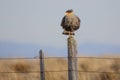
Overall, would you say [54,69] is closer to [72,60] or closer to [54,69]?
[54,69]

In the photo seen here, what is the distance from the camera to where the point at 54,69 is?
22.2m

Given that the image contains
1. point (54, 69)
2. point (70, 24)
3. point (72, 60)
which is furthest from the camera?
point (54, 69)

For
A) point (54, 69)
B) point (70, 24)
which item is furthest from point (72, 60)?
point (54, 69)

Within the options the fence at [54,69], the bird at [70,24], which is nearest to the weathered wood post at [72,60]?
the bird at [70,24]

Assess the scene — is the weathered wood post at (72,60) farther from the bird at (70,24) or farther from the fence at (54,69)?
the fence at (54,69)

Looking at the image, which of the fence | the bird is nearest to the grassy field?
the fence

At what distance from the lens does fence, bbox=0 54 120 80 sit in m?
18.5

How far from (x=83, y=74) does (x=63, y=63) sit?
464 cm

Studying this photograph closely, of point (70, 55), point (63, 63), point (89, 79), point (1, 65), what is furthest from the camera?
point (63, 63)

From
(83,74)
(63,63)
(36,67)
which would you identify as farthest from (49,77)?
(63,63)

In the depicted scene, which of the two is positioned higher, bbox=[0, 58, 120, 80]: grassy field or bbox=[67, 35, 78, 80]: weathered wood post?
bbox=[67, 35, 78, 80]: weathered wood post

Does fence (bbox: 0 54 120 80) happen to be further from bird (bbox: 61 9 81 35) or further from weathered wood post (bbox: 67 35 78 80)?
weathered wood post (bbox: 67 35 78 80)

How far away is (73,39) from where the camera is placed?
9938 mm

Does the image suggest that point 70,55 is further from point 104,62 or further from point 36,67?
point 104,62
